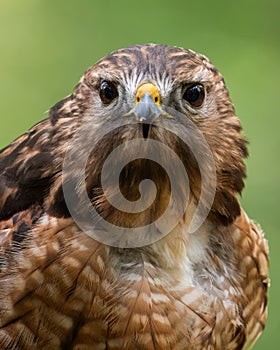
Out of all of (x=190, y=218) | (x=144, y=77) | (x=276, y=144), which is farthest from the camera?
(x=276, y=144)

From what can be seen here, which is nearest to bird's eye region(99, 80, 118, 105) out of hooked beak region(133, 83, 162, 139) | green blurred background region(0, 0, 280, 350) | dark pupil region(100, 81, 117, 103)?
dark pupil region(100, 81, 117, 103)

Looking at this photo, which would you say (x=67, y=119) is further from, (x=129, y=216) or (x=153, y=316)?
(x=153, y=316)

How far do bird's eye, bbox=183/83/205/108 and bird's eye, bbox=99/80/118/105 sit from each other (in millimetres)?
219

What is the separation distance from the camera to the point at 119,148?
12.4 feet

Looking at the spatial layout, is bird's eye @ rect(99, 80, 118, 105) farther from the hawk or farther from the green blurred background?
the green blurred background

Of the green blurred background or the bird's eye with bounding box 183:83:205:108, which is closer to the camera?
the bird's eye with bounding box 183:83:205:108

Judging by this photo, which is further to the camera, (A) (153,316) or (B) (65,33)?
(B) (65,33)

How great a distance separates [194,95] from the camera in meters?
3.85

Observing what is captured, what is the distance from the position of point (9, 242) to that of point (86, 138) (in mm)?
418

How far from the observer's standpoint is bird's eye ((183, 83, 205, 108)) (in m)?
3.83

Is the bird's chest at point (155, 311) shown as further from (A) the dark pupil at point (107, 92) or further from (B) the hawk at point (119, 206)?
(A) the dark pupil at point (107, 92)

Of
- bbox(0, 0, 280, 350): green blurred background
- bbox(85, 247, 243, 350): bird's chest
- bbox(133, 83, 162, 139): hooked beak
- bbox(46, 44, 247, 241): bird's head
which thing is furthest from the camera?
bbox(0, 0, 280, 350): green blurred background

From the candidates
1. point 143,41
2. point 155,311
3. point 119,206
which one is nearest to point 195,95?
point 119,206

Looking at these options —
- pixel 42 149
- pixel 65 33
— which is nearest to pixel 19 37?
pixel 65 33
